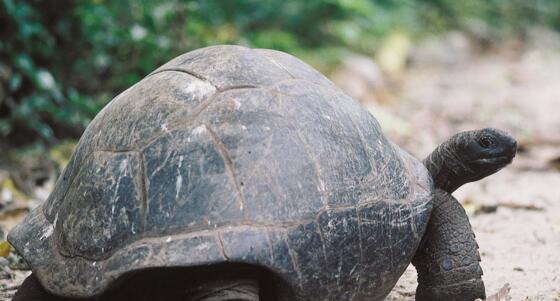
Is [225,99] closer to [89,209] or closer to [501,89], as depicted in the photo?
[89,209]

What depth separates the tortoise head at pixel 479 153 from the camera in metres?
3.05

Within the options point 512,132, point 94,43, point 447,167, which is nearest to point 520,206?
point 447,167

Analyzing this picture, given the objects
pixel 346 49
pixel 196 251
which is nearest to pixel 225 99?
pixel 196 251

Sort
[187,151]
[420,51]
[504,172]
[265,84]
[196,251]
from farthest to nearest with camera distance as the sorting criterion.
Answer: [420,51]
[504,172]
[265,84]
[187,151]
[196,251]

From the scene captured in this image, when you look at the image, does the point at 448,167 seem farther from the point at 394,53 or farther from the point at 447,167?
the point at 394,53

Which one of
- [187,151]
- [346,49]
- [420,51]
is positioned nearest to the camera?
[187,151]

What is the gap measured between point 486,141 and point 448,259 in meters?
0.58

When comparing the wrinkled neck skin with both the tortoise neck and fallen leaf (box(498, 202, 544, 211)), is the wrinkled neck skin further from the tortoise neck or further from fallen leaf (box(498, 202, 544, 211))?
fallen leaf (box(498, 202, 544, 211))

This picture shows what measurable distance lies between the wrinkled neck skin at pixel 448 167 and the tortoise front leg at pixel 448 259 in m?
0.17

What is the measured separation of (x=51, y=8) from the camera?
6355mm

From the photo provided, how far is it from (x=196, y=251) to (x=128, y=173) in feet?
1.38

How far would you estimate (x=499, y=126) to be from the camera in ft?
26.2

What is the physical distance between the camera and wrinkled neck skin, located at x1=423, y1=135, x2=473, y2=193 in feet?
10.5

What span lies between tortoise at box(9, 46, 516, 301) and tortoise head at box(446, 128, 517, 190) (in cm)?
39
